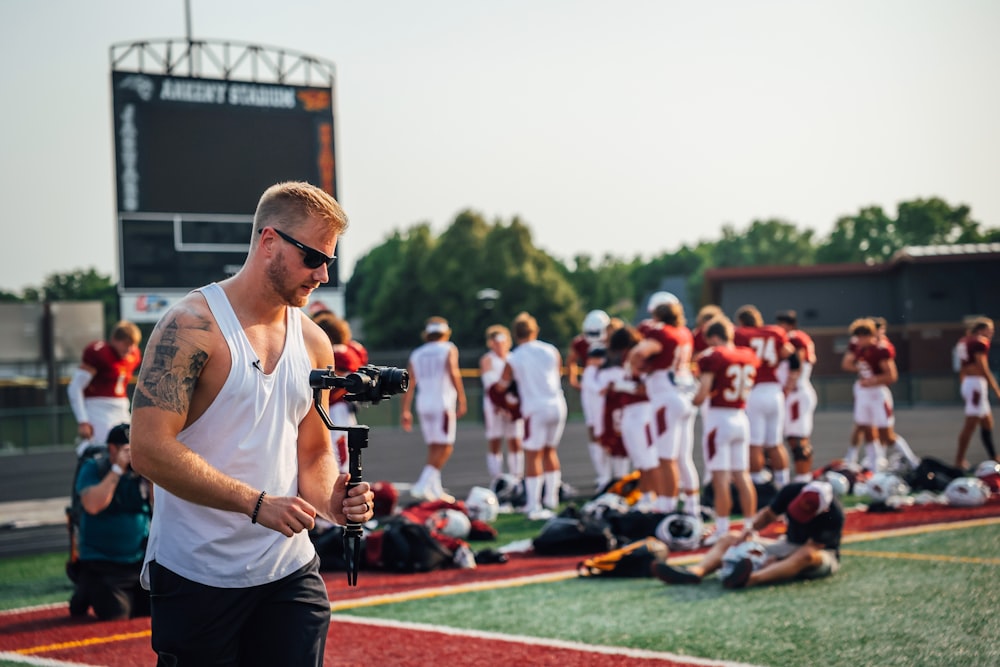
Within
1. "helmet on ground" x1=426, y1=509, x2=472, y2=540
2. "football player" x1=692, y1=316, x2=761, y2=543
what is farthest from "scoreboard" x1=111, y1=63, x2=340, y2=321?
"football player" x1=692, y1=316, x2=761, y2=543

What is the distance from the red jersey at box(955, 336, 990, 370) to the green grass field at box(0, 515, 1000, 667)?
6.16 m

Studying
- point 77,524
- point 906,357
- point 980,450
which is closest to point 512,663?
point 77,524

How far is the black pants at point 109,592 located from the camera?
7629mm

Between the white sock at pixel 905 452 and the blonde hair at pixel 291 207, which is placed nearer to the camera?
the blonde hair at pixel 291 207

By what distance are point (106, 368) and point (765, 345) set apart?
7230 mm

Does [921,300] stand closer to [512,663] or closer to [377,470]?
[377,470]

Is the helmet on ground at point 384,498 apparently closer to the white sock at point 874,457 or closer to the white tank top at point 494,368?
the white tank top at point 494,368

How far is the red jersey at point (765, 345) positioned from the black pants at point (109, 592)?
23.6 feet

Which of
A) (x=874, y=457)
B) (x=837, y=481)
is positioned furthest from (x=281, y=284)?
(x=874, y=457)

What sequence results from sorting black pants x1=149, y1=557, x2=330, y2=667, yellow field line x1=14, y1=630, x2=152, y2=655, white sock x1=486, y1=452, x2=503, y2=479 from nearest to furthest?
black pants x1=149, y1=557, x2=330, y2=667 < yellow field line x1=14, y1=630, x2=152, y2=655 < white sock x1=486, y1=452, x2=503, y2=479

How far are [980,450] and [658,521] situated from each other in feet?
36.8

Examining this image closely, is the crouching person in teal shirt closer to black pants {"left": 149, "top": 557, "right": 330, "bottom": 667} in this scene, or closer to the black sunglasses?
black pants {"left": 149, "top": 557, "right": 330, "bottom": 667}

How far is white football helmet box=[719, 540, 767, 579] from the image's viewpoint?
7.99m

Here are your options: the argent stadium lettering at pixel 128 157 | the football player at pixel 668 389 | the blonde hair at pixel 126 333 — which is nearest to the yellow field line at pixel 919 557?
the football player at pixel 668 389
